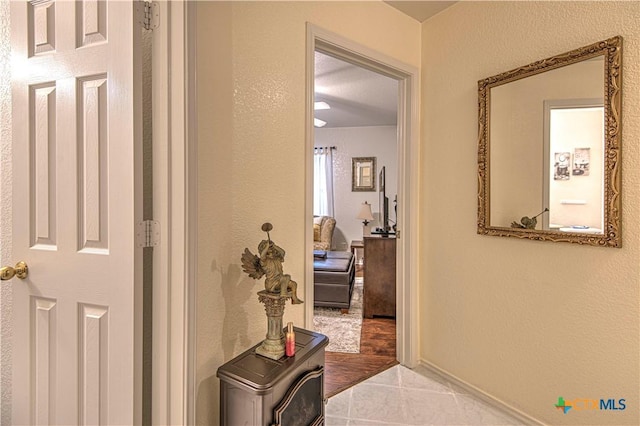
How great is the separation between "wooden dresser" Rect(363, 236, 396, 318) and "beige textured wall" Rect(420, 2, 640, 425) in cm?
83

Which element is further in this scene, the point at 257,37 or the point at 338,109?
the point at 338,109

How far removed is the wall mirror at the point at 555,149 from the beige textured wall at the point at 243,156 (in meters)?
1.13

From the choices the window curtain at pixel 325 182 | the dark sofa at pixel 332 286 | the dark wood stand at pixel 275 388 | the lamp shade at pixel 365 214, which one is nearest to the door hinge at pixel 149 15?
the dark wood stand at pixel 275 388

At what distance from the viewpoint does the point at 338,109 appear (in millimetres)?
4836

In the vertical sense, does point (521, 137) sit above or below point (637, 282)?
above

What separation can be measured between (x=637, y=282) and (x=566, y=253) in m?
0.28

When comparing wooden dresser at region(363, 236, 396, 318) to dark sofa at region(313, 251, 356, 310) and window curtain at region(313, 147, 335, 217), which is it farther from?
window curtain at region(313, 147, 335, 217)

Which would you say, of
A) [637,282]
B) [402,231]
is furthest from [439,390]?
[637,282]

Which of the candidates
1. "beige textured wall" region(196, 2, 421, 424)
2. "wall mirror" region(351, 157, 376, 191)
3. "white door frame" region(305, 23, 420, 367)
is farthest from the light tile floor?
"wall mirror" region(351, 157, 376, 191)

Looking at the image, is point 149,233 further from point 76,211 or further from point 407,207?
point 407,207

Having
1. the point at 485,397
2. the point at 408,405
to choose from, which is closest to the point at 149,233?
the point at 408,405

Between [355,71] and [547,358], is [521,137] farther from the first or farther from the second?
[355,71]

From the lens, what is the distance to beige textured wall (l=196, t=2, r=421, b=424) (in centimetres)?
134

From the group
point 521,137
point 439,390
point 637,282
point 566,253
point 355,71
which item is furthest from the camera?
point 355,71
